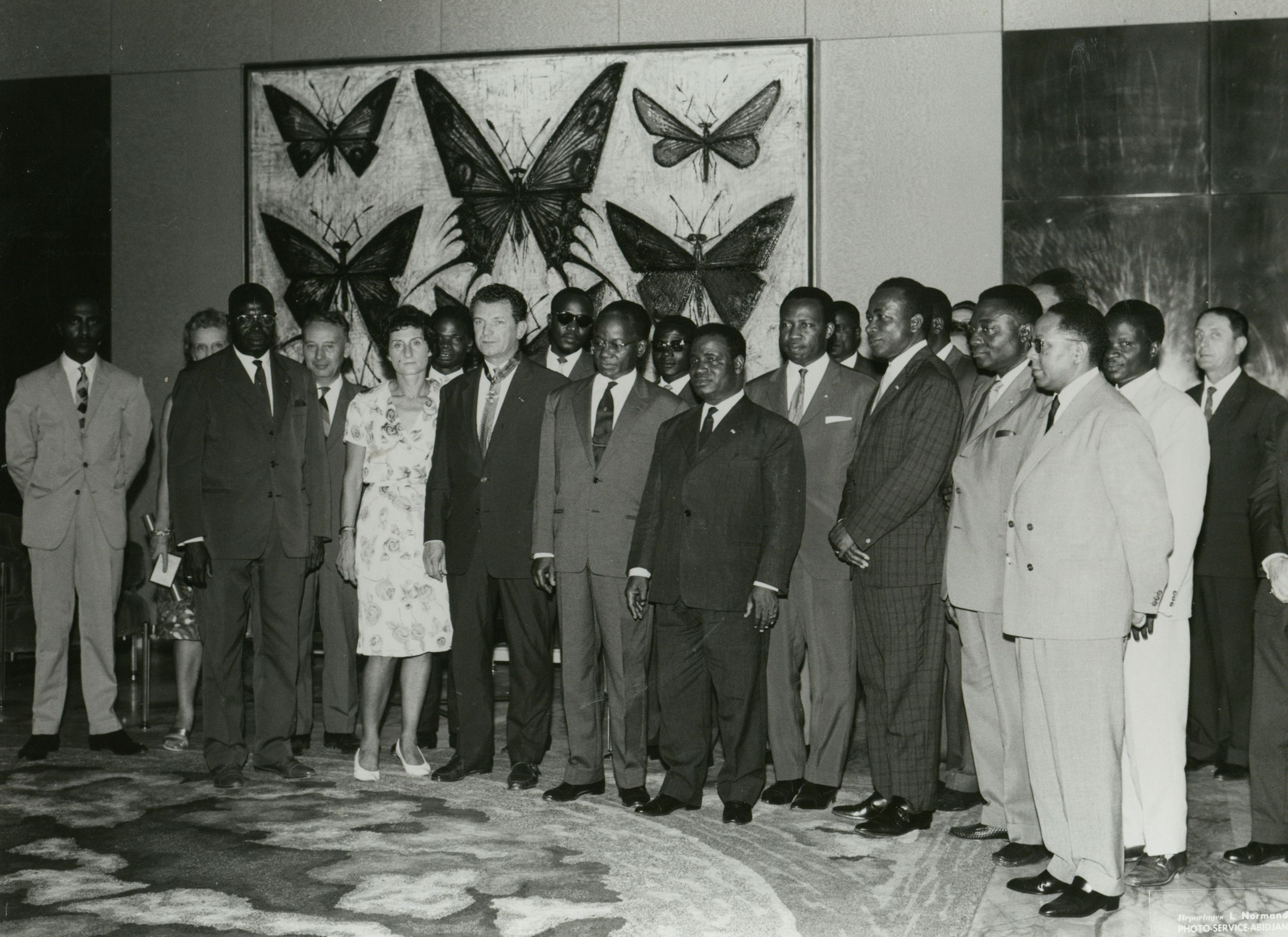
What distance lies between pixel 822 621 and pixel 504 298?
1823mm

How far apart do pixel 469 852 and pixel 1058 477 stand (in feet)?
7.32

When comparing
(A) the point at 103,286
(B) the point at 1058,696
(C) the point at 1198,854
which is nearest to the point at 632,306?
(B) the point at 1058,696

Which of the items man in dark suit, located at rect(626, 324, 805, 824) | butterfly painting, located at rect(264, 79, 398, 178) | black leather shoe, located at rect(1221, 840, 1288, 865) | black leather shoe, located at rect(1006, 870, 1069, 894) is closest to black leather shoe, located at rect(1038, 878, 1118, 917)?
black leather shoe, located at rect(1006, 870, 1069, 894)

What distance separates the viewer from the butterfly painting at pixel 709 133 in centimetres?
816

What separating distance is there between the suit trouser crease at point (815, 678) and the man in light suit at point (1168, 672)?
116 cm

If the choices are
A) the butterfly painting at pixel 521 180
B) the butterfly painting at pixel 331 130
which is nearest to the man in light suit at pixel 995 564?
the butterfly painting at pixel 521 180

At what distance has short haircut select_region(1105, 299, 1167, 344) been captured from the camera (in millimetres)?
4219

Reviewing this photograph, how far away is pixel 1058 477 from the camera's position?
3.87 metres

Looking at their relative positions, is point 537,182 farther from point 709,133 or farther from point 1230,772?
point 1230,772

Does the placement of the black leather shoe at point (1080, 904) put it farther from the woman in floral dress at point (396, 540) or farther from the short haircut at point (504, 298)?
the short haircut at point (504, 298)

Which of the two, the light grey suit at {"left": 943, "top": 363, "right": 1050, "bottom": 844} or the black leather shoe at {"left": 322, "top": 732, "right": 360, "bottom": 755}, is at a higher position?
the light grey suit at {"left": 943, "top": 363, "right": 1050, "bottom": 844}

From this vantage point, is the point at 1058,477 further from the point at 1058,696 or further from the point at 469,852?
the point at 469,852

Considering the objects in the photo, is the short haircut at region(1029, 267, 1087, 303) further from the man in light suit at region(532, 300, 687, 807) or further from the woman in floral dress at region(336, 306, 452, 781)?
the woman in floral dress at region(336, 306, 452, 781)

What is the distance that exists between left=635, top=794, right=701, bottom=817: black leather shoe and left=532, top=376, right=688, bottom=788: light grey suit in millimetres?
157
